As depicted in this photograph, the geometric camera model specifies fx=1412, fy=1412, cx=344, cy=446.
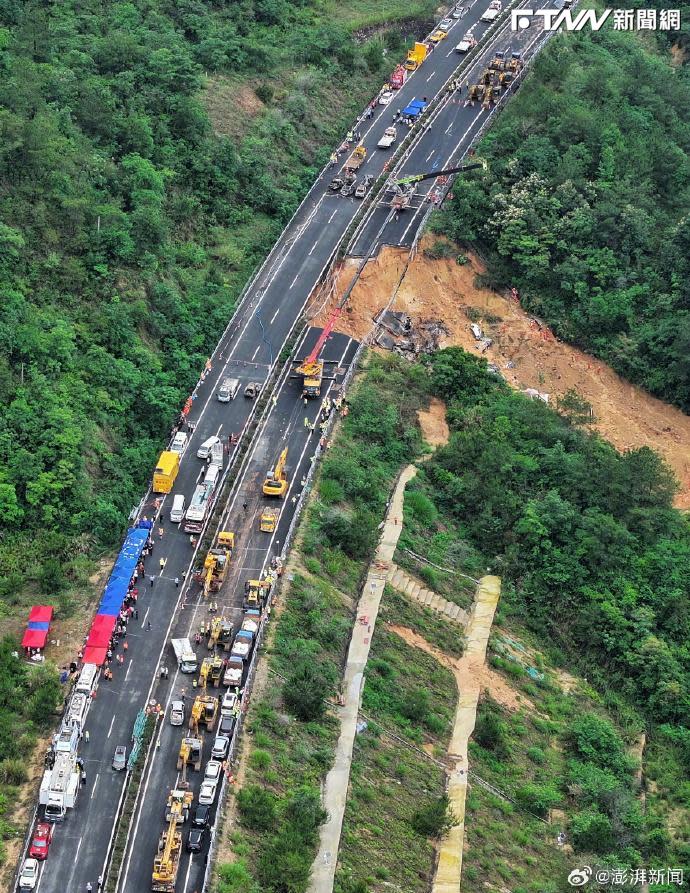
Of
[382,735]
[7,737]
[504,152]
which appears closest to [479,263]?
[504,152]

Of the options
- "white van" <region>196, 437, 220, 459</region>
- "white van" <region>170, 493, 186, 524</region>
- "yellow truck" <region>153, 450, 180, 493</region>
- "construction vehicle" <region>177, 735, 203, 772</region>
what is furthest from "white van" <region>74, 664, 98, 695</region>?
"white van" <region>196, 437, 220, 459</region>

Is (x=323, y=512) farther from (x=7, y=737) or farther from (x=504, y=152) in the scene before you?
(x=504, y=152)

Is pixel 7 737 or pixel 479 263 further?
pixel 479 263

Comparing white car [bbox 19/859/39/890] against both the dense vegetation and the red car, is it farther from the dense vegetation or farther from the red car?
the dense vegetation

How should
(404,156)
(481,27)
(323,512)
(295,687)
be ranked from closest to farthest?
(295,687), (323,512), (404,156), (481,27)

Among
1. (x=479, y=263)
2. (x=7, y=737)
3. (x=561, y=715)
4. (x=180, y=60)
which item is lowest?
(x=7, y=737)

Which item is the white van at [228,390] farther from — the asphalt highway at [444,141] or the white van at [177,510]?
the asphalt highway at [444,141]

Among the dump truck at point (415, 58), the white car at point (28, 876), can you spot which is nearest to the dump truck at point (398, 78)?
the dump truck at point (415, 58)

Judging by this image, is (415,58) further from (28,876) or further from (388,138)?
(28,876)
